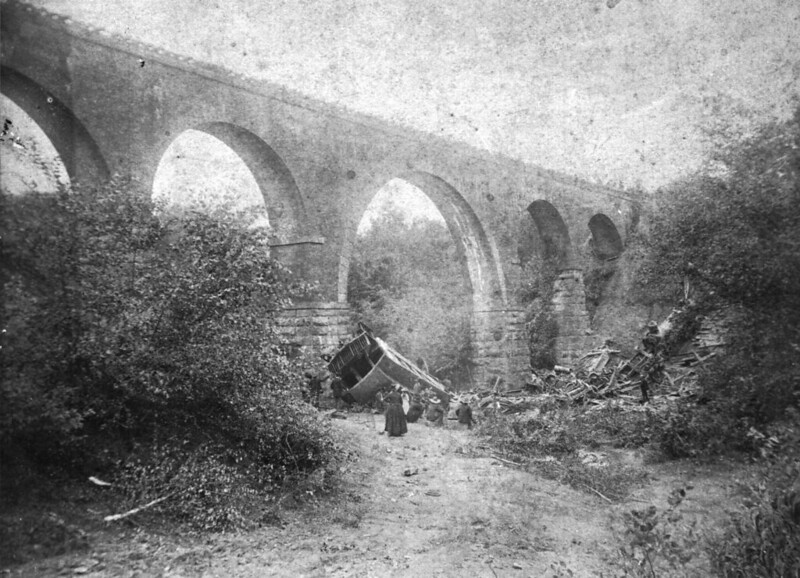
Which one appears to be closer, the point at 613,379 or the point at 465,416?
the point at 465,416

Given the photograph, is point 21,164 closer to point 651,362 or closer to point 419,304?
point 651,362

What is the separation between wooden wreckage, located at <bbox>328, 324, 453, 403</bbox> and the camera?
393 inches

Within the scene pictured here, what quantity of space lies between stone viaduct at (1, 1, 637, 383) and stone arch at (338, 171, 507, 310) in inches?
1.3

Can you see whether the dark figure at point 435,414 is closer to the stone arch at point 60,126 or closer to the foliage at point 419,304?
the foliage at point 419,304

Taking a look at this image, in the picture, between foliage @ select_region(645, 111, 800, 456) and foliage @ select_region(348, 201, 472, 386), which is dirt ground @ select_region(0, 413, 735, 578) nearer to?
foliage @ select_region(645, 111, 800, 456)

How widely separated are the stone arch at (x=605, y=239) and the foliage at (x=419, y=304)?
16.0 feet

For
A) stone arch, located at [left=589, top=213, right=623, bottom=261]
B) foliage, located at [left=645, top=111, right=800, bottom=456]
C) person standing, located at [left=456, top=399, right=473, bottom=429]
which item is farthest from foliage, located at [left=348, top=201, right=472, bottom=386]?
foliage, located at [left=645, top=111, right=800, bottom=456]

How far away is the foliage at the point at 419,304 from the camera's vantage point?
1415 centimetres

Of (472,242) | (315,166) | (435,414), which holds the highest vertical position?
(315,166)

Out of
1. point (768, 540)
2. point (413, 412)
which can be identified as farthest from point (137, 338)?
point (413, 412)

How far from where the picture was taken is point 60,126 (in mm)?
7172

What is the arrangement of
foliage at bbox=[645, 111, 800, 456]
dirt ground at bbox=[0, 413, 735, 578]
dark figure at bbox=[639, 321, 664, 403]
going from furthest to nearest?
dark figure at bbox=[639, 321, 664, 403] → foliage at bbox=[645, 111, 800, 456] → dirt ground at bbox=[0, 413, 735, 578]

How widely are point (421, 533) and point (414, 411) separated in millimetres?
5352

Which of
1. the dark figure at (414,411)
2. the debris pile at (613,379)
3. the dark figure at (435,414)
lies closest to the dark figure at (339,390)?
the dark figure at (414,411)
